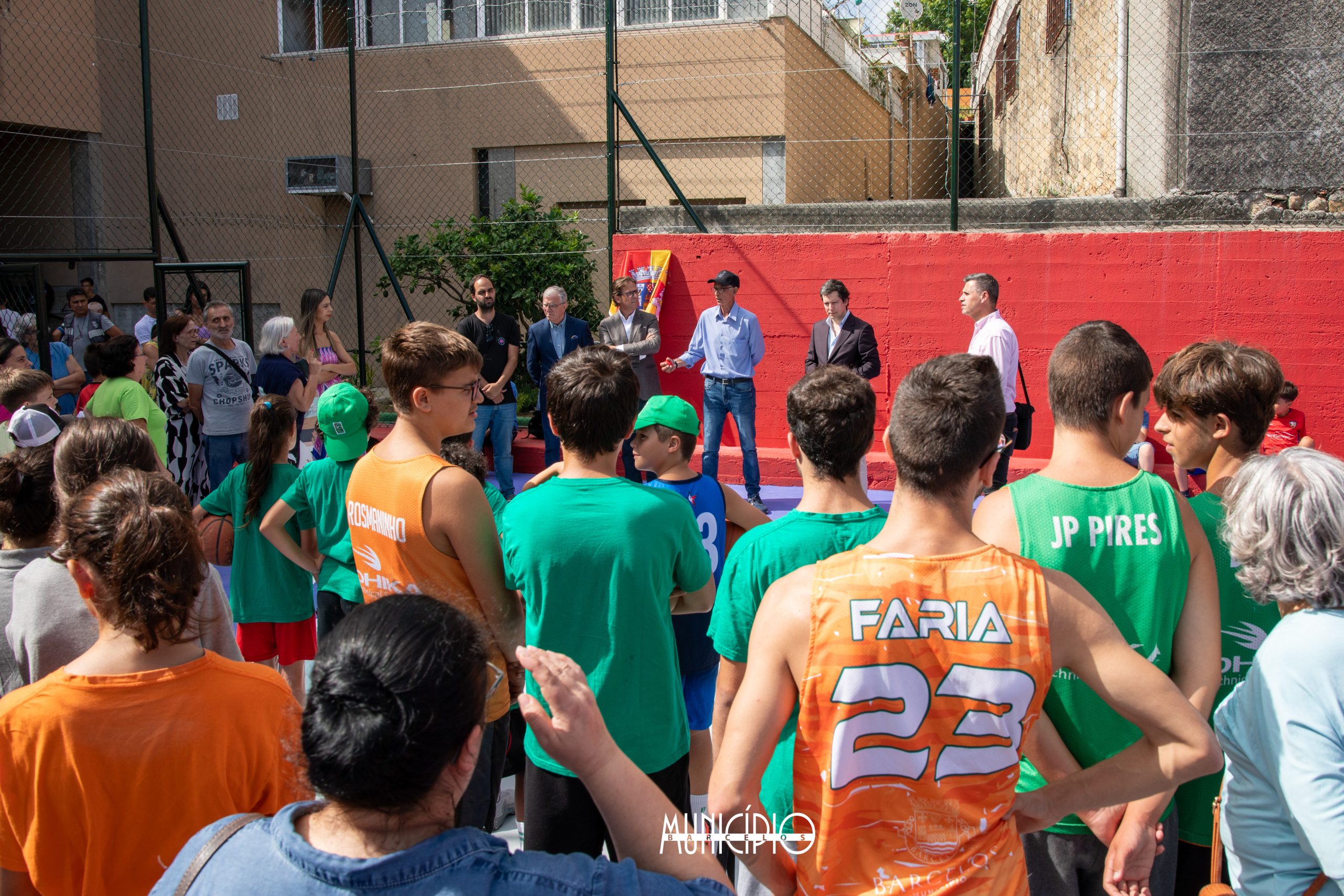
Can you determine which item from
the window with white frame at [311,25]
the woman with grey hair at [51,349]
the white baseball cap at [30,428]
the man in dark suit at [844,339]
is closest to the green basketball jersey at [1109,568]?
the white baseball cap at [30,428]

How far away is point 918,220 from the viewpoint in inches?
353

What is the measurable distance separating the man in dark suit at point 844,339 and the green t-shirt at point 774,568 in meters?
5.31

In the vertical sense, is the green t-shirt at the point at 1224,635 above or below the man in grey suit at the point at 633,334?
below

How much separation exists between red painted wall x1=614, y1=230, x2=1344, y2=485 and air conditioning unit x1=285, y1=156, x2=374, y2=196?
20.6ft

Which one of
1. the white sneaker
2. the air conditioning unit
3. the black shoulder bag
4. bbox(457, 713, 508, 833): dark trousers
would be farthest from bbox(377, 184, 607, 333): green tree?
bbox(457, 713, 508, 833): dark trousers

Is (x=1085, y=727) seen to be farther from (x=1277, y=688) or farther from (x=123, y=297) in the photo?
(x=123, y=297)

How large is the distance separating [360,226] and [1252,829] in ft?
33.2

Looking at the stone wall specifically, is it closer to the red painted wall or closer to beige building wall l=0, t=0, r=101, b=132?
the red painted wall

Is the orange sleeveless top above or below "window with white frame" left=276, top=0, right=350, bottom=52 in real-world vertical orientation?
below

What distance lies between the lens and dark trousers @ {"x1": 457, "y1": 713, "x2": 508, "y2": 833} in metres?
2.55

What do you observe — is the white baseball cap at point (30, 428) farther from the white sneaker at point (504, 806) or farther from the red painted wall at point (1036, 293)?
the red painted wall at point (1036, 293)

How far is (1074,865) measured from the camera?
208 centimetres

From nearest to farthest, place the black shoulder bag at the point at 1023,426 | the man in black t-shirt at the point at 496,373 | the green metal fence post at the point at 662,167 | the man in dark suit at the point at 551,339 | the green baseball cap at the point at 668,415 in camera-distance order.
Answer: the green baseball cap at the point at 668,415, the black shoulder bag at the point at 1023,426, the man in black t-shirt at the point at 496,373, the man in dark suit at the point at 551,339, the green metal fence post at the point at 662,167

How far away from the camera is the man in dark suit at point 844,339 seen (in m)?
7.50
